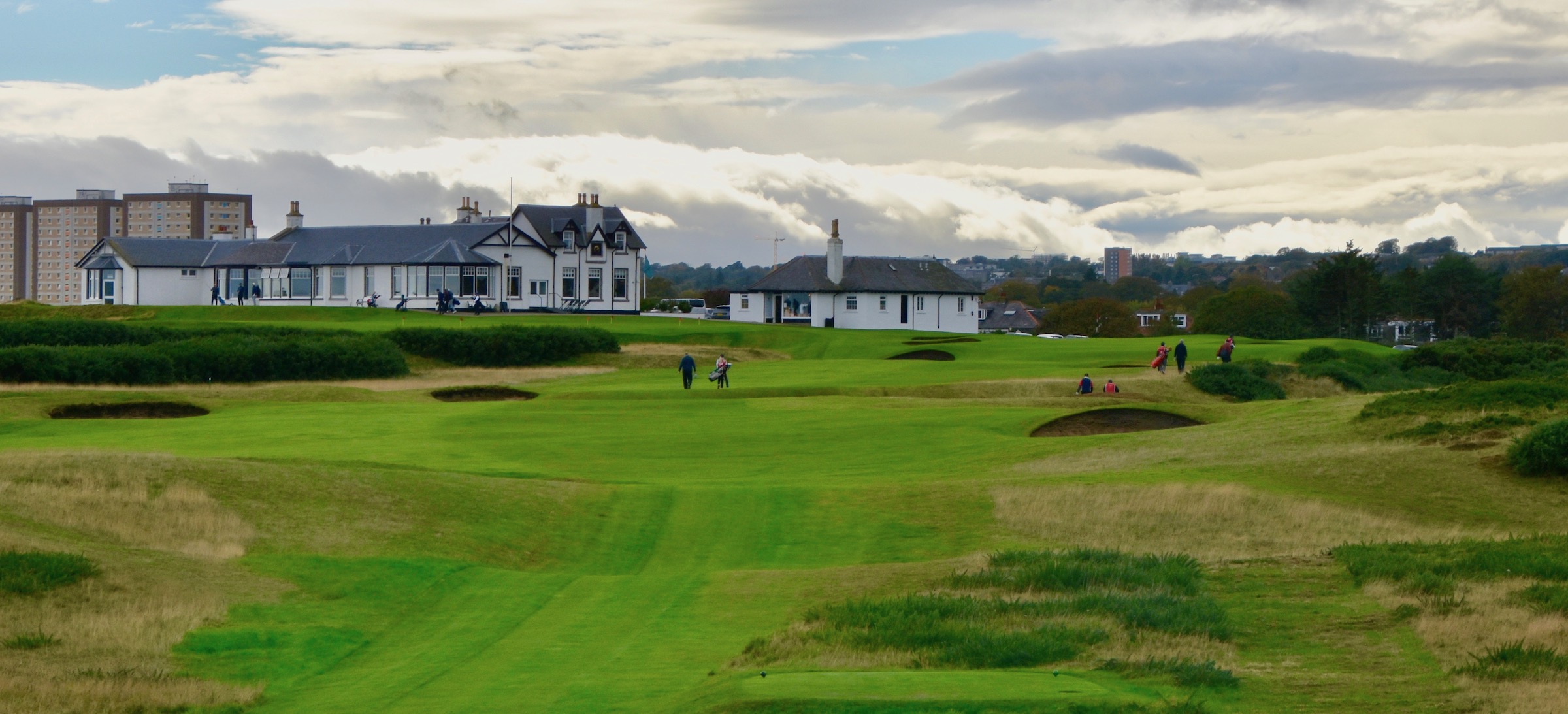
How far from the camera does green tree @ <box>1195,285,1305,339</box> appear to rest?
110688mm

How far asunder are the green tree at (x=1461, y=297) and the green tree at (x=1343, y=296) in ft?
36.2

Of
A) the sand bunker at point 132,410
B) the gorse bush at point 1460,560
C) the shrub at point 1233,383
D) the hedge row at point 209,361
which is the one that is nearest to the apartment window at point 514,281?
the hedge row at point 209,361

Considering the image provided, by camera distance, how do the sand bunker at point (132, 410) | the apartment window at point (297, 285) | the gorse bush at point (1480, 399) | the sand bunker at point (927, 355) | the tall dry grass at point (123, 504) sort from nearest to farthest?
the tall dry grass at point (123, 504) < the gorse bush at point (1480, 399) < the sand bunker at point (132, 410) < the sand bunker at point (927, 355) < the apartment window at point (297, 285)

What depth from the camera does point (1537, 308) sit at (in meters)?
119

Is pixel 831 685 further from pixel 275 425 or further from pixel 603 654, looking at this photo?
pixel 275 425

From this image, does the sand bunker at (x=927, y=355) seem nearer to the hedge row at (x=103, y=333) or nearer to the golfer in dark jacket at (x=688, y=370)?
the golfer in dark jacket at (x=688, y=370)

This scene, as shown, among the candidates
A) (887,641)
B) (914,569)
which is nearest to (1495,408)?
(914,569)

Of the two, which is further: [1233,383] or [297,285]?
[297,285]

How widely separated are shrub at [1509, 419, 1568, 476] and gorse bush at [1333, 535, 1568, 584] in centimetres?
725

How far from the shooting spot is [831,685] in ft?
35.2

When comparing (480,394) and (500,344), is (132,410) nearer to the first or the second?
(480,394)

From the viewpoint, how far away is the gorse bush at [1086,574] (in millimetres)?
16359

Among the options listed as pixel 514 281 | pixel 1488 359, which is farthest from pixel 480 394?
pixel 1488 359

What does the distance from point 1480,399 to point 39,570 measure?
2797 centimetres
